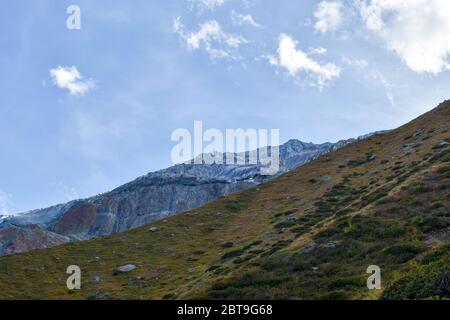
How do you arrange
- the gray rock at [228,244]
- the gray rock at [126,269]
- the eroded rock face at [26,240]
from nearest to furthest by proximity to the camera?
the gray rock at [126,269]
the gray rock at [228,244]
the eroded rock face at [26,240]

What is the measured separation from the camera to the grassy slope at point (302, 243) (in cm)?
2803

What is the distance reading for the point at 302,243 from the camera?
3806 cm

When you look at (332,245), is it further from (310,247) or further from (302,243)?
(302,243)

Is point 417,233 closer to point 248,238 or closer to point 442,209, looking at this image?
point 442,209

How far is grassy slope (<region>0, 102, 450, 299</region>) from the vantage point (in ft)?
92.0

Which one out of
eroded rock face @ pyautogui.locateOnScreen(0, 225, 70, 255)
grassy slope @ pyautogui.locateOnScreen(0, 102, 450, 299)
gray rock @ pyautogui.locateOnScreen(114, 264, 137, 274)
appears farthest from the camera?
eroded rock face @ pyautogui.locateOnScreen(0, 225, 70, 255)

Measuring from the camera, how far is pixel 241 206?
7181 cm

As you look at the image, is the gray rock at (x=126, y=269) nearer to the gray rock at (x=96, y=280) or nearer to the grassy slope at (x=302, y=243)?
the grassy slope at (x=302, y=243)
